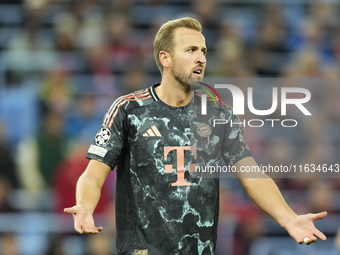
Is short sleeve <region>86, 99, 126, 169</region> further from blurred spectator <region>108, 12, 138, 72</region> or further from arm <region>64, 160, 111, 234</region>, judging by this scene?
blurred spectator <region>108, 12, 138, 72</region>

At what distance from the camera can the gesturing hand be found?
284 cm

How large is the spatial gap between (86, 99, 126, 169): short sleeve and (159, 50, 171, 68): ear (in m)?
0.47

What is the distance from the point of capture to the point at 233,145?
11.4 feet

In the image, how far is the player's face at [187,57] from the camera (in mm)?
3480

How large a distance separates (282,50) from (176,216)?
491cm

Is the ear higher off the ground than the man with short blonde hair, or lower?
higher

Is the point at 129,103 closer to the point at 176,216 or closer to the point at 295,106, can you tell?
the point at 176,216

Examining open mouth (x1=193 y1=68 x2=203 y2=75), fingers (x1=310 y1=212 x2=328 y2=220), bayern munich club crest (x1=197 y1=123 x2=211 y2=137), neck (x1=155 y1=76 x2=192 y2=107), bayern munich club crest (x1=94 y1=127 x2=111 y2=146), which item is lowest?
fingers (x1=310 y1=212 x2=328 y2=220)

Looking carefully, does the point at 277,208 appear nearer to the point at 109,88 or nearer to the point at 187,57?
the point at 187,57

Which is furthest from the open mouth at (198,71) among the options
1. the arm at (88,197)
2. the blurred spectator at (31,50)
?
the blurred spectator at (31,50)

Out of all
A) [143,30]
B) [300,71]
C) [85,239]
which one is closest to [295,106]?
[300,71]

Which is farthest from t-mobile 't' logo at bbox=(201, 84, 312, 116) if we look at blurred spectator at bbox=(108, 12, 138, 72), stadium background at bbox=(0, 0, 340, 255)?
blurred spectator at bbox=(108, 12, 138, 72)

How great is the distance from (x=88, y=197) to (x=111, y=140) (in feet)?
1.36

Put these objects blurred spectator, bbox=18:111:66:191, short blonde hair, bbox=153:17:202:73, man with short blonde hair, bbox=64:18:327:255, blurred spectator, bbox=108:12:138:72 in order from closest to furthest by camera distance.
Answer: man with short blonde hair, bbox=64:18:327:255 < short blonde hair, bbox=153:17:202:73 < blurred spectator, bbox=18:111:66:191 < blurred spectator, bbox=108:12:138:72
